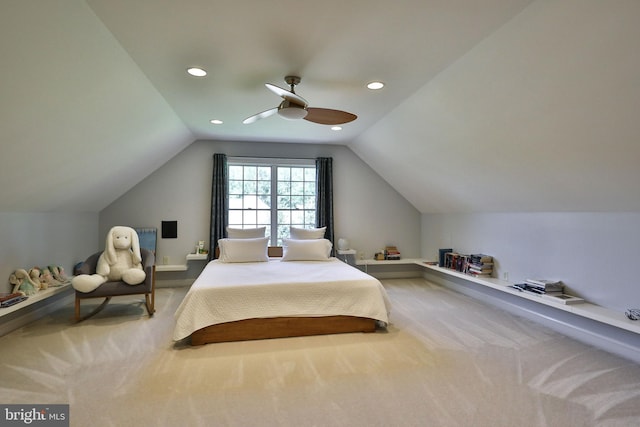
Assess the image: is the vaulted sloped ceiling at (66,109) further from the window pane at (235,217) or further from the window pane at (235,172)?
the window pane at (235,217)

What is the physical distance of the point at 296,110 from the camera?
274 centimetres

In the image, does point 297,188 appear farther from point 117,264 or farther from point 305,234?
point 117,264

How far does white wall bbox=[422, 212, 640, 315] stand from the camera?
2.87 metres

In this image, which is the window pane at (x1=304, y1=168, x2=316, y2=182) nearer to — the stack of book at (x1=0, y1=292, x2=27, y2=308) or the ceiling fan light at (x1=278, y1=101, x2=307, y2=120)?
the ceiling fan light at (x1=278, y1=101, x2=307, y2=120)

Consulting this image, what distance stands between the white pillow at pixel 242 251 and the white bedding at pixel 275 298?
2.71ft

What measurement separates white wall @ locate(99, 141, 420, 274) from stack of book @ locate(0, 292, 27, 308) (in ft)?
6.99

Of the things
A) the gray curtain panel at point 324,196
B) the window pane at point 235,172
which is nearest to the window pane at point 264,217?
the window pane at point 235,172

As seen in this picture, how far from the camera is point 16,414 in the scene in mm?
1993

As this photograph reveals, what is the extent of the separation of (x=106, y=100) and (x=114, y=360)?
2142 mm

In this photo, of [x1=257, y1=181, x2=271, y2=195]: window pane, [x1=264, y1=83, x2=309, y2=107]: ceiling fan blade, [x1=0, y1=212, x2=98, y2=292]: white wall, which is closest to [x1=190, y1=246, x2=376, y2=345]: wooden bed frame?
[x1=264, y1=83, x2=309, y2=107]: ceiling fan blade

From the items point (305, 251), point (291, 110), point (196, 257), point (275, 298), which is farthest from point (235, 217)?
point (291, 110)

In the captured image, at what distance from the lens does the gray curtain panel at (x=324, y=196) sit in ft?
18.7

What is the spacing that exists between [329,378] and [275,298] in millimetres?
994

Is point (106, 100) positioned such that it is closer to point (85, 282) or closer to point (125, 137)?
point (125, 137)
